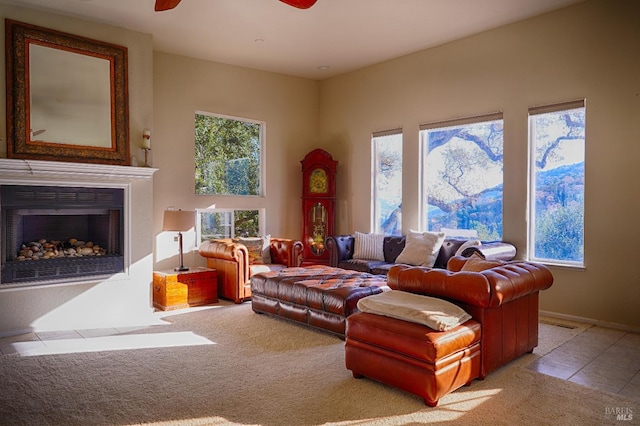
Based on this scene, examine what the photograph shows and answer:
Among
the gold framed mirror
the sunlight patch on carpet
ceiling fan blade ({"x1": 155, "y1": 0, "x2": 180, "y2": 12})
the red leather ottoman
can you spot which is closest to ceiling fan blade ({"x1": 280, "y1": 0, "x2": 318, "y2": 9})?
ceiling fan blade ({"x1": 155, "y1": 0, "x2": 180, "y2": 12})

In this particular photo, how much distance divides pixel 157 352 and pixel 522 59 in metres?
4.98

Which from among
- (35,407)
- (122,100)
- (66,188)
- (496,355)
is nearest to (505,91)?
(496,355)

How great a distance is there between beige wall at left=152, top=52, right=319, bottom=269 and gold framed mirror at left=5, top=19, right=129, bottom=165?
0.90m

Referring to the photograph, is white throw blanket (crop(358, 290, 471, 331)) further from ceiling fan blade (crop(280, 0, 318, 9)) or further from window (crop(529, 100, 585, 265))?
window (crop(529, 100, 585, 265))

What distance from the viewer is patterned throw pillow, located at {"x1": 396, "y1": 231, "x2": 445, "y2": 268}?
5.71m

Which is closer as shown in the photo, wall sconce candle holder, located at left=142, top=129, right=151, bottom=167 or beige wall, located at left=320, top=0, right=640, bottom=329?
beige wall, located at left=320, top=0, right=640, bottom=329

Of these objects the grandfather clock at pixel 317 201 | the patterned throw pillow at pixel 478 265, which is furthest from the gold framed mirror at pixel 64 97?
the patterned throw pillow at pixel 478 265

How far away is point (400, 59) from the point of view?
6.69 metres

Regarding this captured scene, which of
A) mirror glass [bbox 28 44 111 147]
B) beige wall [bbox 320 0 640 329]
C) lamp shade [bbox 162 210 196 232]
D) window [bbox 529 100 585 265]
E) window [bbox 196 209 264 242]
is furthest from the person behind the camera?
window [bbox 196 209 264 242]

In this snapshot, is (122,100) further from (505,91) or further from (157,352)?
(505,91)

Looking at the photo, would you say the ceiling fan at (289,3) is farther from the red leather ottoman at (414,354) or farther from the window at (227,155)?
the window at (227,155)

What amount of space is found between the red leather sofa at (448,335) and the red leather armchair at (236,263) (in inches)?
107

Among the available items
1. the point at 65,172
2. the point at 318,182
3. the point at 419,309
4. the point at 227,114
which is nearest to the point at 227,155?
the point at 227,114

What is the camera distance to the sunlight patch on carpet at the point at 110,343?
160 inches
